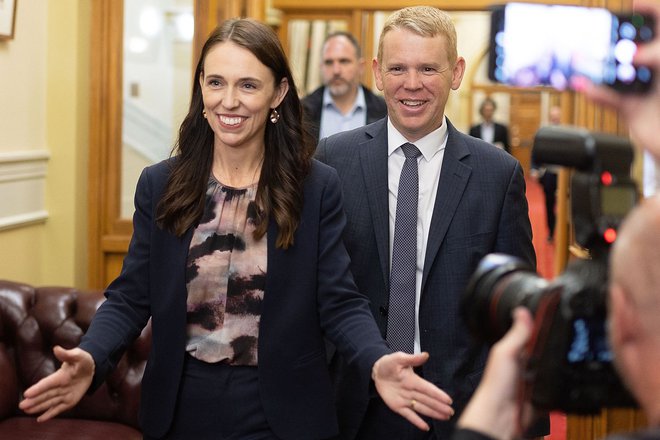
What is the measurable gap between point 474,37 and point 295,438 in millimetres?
20020

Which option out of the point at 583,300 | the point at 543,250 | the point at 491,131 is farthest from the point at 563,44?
the point at 491,131

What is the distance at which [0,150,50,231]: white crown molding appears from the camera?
15.5 ft

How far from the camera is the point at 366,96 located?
633 centimetres

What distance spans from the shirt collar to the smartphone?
4.40 feet

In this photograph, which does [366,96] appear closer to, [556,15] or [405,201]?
[405,201]

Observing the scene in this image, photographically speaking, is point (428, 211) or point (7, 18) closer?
point (428, 211)

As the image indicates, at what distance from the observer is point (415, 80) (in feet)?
9.45

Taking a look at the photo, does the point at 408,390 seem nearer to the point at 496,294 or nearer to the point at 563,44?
the point at 496,294

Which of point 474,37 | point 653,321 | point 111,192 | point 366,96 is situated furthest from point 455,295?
point 474,37

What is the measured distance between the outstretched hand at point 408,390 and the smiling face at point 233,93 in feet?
2.23

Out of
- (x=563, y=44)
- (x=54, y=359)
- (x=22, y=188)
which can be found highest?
(x=563, y=44)

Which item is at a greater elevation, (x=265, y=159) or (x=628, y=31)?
(x=628, y=31)

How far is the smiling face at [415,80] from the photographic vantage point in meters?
2.89

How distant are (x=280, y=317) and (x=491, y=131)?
12.0m
